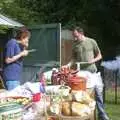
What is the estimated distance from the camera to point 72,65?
897 cm

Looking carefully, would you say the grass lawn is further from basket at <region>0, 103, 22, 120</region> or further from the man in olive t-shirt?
basket at <region>0, 103, 22, 120</region>

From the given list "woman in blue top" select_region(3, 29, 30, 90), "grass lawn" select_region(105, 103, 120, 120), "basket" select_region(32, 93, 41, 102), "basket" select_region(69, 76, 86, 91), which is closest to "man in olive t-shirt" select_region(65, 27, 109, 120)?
"woman in blue top" select_region(3, 29, 30, 90)

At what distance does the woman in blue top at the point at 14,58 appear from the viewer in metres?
8.62

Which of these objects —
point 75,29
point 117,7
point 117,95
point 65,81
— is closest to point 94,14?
point 117,7

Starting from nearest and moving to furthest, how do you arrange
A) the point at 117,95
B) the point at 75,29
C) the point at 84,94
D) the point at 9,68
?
the point at 84,94 → the point at 9,68 → the point at 75,29 → the point at 117,95

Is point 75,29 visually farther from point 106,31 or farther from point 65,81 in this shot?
point 106,31

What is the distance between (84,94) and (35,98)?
29.8 inches

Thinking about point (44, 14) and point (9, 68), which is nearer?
point (9, 68)

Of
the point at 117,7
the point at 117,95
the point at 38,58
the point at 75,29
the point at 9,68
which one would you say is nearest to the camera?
the point at 9,68

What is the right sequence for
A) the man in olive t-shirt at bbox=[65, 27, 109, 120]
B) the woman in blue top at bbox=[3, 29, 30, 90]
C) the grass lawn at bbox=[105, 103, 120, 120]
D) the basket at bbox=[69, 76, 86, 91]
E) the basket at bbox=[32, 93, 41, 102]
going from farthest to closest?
the grass lawn at bbox=[105, 103, 120, 120] → the man in olive t-shirt at bbox=[65, 27, 109, 120] → the woman in blue top at bbox=[3, 29, 30, 90] → the basket at bbox=[69, 76, 86, 91] → the basket at bbox=[32, 93, 41, 102]

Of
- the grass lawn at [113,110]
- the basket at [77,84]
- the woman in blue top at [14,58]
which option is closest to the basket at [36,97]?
the basket at [77,84]

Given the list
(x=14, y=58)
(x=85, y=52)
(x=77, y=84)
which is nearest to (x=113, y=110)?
(x=85, y=52)

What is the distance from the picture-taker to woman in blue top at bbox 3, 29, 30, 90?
8625 mm

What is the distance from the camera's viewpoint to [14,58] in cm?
859
